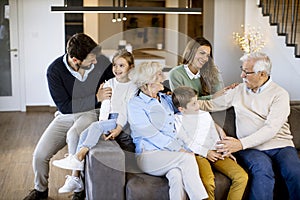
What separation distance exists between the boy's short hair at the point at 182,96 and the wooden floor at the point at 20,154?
4.09 feet

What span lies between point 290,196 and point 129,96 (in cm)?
129

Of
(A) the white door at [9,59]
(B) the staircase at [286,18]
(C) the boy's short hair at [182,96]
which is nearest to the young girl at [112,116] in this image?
(C) the boy's short hair at [182,96]

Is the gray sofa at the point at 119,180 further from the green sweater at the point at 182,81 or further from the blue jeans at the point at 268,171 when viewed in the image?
the green sweater at the point at 182,81

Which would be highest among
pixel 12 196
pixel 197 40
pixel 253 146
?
pixel 197 40

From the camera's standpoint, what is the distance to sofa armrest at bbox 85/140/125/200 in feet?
9.73

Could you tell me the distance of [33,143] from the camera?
18.1 ft

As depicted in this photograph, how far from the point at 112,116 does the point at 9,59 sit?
4651 millimetres

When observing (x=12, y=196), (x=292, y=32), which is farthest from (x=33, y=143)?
(x=292, y=32)

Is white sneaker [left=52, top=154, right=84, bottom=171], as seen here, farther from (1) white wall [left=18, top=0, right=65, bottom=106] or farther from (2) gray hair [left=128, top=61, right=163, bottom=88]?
(1) white wall [left=18, top=0, right=65, bottom=106]

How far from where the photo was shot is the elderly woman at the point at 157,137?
117 inches

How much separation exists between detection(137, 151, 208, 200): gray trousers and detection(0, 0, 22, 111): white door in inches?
195

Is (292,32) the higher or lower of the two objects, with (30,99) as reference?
higher

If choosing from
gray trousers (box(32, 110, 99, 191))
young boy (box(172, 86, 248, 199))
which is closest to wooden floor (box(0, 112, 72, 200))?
gray trousers (box(32, 110, 99, 191))

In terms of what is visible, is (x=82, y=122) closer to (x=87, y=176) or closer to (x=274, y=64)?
(x=87, y=176)
